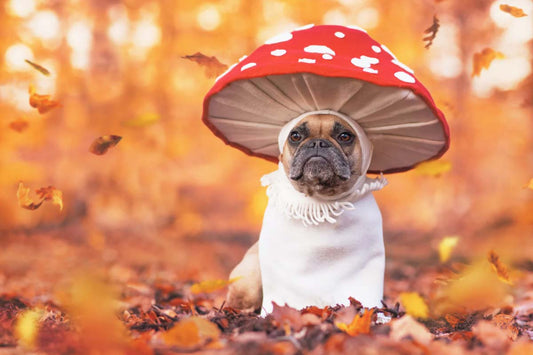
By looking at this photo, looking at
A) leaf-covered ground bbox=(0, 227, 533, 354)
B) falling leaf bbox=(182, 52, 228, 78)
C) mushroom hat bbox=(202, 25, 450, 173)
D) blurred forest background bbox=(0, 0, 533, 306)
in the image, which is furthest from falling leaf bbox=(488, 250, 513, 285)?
blurred forest background bbox=(0, 0, 533, 306)

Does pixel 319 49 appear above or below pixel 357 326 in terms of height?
above

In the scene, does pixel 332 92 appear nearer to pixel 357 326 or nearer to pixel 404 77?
pixel 404 77

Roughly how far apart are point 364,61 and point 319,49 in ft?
0.73

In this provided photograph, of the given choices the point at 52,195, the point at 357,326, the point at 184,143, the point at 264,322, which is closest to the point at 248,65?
the point at 264,322

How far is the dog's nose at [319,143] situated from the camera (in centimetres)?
253

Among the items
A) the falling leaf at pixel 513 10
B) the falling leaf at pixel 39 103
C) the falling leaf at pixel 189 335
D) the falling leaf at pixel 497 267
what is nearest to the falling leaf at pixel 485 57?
the falling leaf at pixel 513 10

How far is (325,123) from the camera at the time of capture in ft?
8.54

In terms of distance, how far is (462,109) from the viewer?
9547 millimetres

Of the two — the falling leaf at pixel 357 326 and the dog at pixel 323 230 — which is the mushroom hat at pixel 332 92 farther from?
the falling leaf at pixel 357 326

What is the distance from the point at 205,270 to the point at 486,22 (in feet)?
21.8

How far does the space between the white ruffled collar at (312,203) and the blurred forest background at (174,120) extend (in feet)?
15.2

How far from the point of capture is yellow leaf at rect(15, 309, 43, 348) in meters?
2.08

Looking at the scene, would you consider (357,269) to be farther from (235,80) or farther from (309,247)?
(235,80)

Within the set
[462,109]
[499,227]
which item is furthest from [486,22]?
[499,227]
